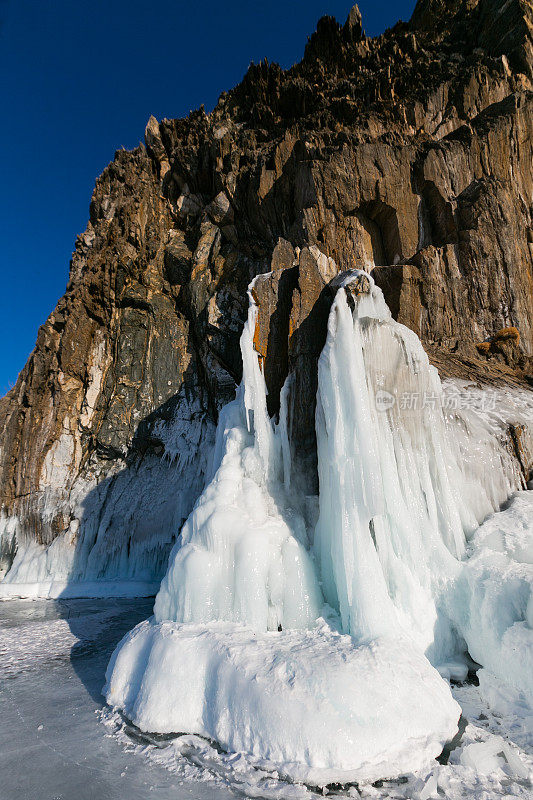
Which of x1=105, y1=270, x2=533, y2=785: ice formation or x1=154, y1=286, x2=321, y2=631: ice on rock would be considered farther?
x1=154, y1=286, x2=321, y2=631: ice on rock

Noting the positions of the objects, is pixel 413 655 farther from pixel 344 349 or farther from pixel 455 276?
pixel 455 276

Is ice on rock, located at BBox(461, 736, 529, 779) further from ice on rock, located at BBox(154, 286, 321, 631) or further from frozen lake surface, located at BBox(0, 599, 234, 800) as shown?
ice on rock, located at BBox(154, 286, 321, 631)

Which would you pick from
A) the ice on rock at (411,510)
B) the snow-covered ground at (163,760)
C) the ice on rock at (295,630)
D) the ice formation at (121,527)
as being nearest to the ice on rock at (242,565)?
the ice on rock at (295,630)

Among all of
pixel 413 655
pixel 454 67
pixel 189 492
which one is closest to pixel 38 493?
pixel 189 492

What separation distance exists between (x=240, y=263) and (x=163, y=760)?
13511mm

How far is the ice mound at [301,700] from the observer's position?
2.99 metres

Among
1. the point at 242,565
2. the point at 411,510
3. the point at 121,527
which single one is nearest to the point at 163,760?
the point at 242,565

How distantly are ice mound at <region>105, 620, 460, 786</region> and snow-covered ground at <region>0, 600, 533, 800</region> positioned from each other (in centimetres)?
11

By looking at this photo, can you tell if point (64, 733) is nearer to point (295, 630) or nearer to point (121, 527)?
point (295, 630)

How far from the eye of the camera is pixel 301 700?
3.19 meters

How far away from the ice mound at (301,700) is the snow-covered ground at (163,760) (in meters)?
0.11

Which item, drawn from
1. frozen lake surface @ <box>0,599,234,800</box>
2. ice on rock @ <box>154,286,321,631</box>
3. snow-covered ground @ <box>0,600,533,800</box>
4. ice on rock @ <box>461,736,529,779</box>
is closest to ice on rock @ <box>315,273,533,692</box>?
ice on rock @ <box>154,286,321,631</box>

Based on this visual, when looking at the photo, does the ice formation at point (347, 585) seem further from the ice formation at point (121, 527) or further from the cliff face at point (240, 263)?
the ice formation at point (121, 527)

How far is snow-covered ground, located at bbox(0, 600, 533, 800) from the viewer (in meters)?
2.72
